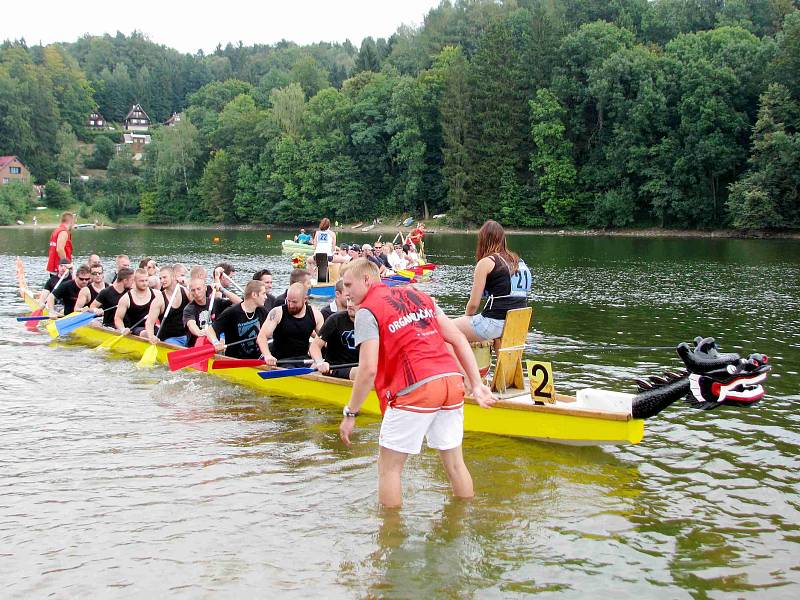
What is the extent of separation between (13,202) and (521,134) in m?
62.7

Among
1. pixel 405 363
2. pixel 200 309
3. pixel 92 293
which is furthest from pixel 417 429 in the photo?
pixel 92 293

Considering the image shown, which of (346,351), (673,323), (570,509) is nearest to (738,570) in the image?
(570,509)

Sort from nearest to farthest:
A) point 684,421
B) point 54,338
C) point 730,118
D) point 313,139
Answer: point 684,421, point 54,338, point 730,118, point 313,139

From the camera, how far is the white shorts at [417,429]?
5961 mm

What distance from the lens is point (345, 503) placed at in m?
7.20

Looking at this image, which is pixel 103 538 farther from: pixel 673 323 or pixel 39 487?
pixel 673 323

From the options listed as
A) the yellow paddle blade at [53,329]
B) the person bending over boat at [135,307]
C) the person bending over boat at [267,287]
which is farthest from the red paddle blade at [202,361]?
the yellow paddle blade at [53,329]

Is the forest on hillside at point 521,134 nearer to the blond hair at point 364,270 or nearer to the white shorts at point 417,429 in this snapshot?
the white shorts at point 417,429

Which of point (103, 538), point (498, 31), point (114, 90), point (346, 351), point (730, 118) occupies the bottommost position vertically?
point (103, 538)

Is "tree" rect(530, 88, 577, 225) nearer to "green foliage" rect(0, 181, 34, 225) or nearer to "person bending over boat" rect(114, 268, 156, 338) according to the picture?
"person bending over boat" rect(114, 268, 156, 338)

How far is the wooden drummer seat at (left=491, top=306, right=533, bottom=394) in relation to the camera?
8.83 meters

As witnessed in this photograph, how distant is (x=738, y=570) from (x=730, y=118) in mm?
58427

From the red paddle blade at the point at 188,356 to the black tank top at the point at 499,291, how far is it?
490 cm

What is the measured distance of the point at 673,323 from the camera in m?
18.0
